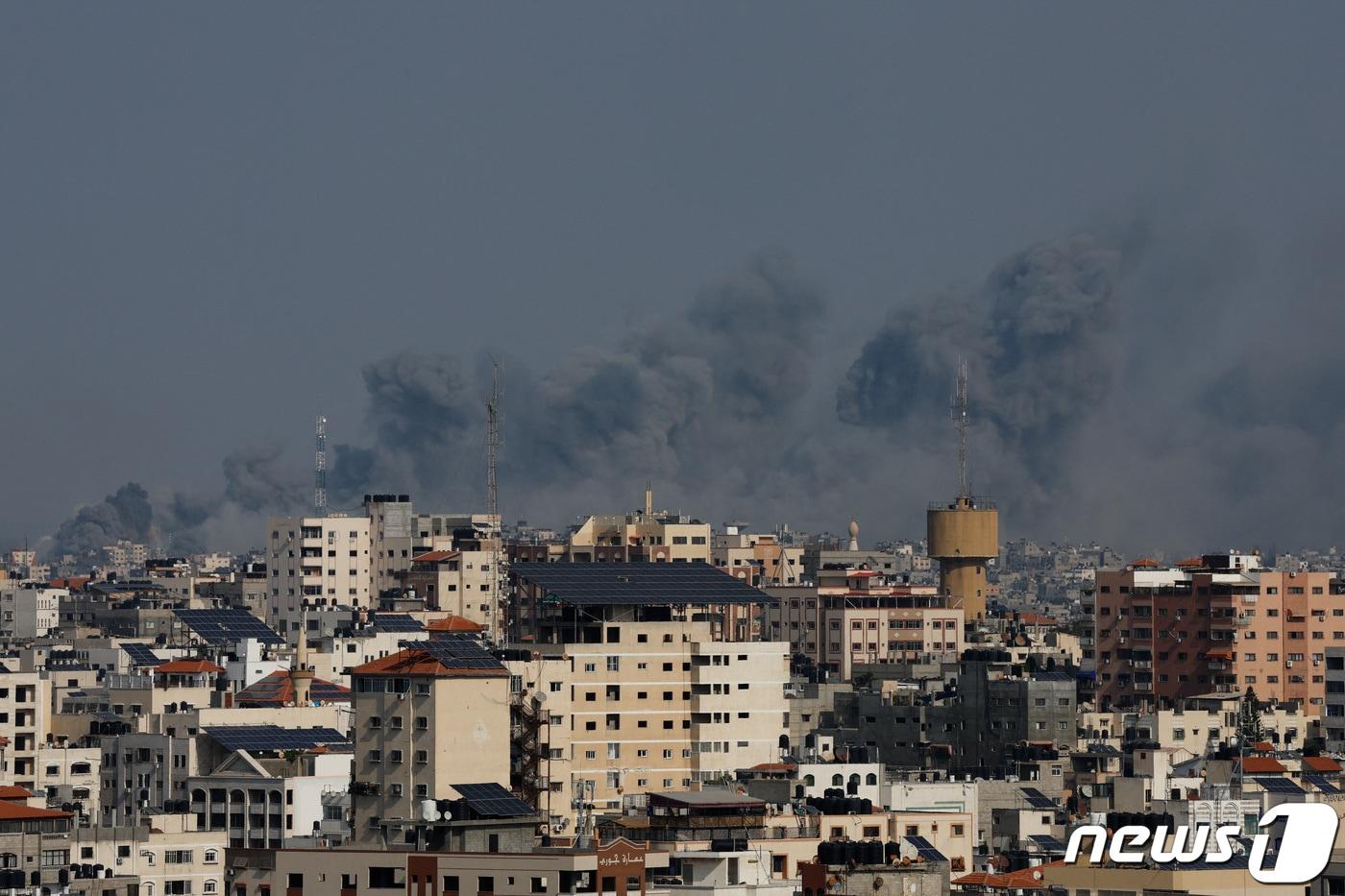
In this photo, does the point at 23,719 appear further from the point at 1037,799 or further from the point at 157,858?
the point at 157,858

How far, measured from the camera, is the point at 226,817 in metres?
83.5

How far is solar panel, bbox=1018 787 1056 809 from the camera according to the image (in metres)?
99.1

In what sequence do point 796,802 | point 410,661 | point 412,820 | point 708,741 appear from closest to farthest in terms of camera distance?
point 412,820 → point 410,661 → point 796,802 → point 708,741

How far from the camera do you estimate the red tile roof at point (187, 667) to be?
399 feet

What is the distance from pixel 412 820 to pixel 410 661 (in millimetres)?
8239

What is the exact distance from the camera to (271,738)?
9356cm

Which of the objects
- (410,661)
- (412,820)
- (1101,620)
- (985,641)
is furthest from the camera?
(985,641)

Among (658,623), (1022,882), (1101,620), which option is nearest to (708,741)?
(658,623)

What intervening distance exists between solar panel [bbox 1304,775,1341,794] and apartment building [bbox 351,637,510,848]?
2230 cm

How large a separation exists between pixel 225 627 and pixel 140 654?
10.7m

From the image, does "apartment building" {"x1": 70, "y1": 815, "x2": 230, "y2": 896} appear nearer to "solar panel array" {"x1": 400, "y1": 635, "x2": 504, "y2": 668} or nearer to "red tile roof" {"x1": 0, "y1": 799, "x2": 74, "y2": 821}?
"red tile roof" {"x1": 0, "y1": 799, "x2": 74, "y2": 821}

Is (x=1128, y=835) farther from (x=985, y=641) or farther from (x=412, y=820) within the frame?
(x=985, y=641)

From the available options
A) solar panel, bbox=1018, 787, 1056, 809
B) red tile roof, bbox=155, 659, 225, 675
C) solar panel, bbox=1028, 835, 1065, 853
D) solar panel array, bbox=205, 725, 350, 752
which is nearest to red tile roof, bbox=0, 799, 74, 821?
solar panel array, bbox=205, 725, 350, 752

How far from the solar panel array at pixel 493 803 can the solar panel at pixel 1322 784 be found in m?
28.8
